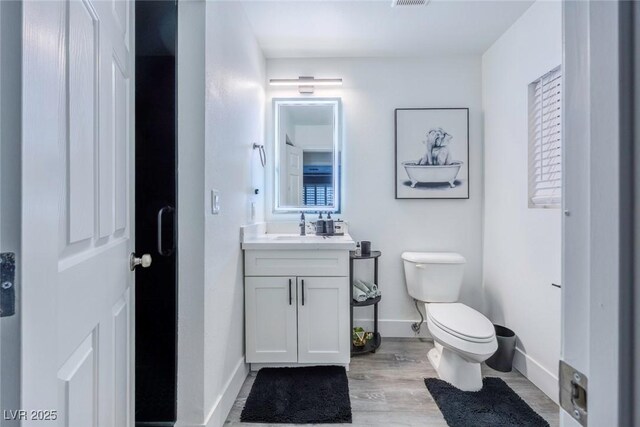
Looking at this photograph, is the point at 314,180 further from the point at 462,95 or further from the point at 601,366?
the point at 601,366

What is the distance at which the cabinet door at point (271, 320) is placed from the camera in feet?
6.41

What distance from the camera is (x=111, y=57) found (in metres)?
0.82

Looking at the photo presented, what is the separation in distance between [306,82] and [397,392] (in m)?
2.33

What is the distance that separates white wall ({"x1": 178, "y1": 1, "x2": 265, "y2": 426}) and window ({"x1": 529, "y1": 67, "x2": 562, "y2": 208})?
183cm

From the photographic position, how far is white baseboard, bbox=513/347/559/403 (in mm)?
1719

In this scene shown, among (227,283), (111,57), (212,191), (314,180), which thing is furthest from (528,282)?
(111,57)

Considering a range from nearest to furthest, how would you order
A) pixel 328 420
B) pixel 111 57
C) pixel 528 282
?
pixel 111 57 → pixel 328 420 → pixel 528 282

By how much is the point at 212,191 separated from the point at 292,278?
0.84 meters

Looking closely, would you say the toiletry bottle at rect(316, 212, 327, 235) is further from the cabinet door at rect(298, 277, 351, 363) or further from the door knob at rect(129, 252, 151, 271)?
the door knob at rect(129, 252, 151, 271)

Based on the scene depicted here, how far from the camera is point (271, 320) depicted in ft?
6.43

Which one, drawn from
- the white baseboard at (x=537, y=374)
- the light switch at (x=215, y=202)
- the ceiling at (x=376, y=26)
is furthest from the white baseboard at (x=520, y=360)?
the ceiling at (x=376, y=26)

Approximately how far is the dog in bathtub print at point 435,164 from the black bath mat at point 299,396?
1.59 m

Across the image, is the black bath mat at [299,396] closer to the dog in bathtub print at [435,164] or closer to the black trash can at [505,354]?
the black trash can at [505,354]

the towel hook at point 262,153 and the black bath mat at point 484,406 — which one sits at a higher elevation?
the towel hook at point 262,153
